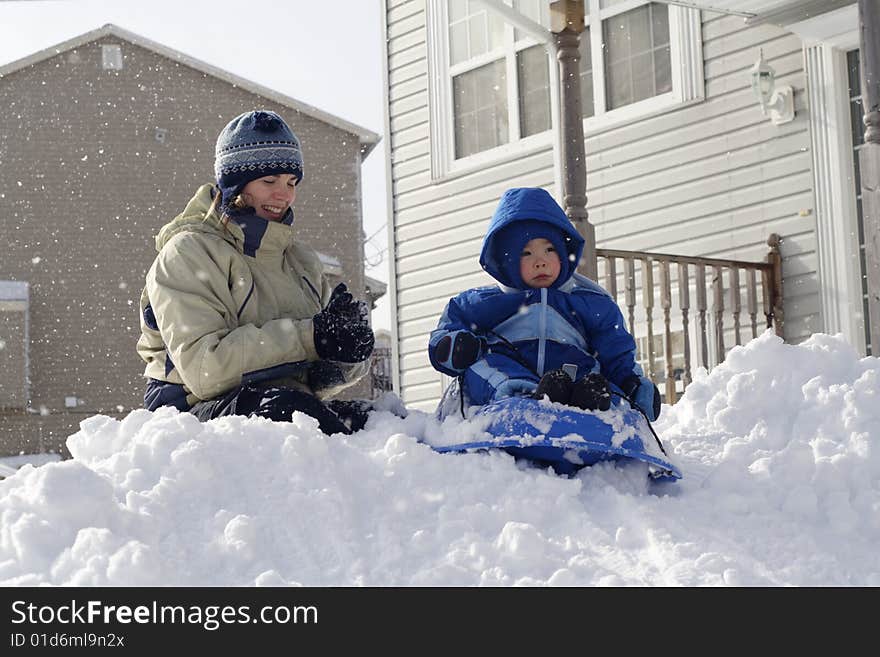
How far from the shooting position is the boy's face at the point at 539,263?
441cm

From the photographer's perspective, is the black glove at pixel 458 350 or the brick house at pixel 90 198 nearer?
the black glove at pixel 458 350

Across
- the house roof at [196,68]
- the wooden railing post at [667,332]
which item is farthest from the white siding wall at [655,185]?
the house roof at [196,68]

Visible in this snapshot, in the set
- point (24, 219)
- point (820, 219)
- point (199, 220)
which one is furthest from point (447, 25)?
point (24, 219)

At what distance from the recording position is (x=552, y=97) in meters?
9.61

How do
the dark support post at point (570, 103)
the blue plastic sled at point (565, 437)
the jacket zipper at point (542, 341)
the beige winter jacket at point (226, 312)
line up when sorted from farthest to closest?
the dark support post at point (570, 103), the jacket zipper at point (542, 341), the beige winter jacket at point (226, 312), the blue plastic sled at point (565, 437)

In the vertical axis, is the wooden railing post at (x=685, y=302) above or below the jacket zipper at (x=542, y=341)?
above

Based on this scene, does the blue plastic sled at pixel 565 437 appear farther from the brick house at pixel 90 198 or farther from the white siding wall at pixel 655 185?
the brick house at pixel 90 198

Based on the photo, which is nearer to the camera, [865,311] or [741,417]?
[741,417]

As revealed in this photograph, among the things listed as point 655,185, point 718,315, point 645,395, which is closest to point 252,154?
point 645,395

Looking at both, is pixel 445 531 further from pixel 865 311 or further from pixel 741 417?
pixel 865 311

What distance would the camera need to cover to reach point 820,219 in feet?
25.9

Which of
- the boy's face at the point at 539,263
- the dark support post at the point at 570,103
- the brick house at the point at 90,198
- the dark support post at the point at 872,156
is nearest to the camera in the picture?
the boy's face at the point at 539,263

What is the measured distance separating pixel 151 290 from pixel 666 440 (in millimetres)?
1956

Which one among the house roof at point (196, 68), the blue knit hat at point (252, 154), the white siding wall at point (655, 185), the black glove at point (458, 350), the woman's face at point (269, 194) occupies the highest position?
the house roof at point (196, 68)
